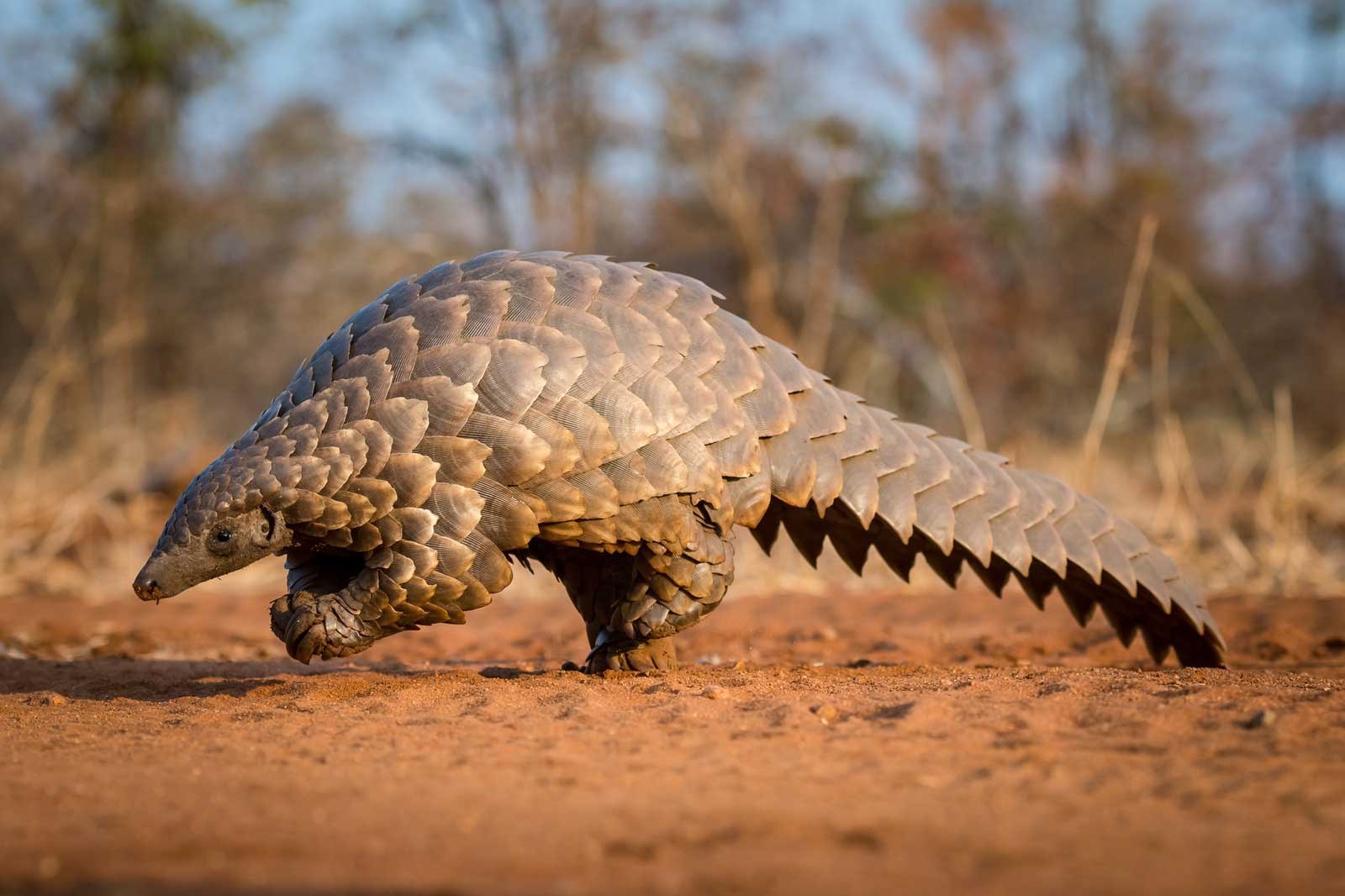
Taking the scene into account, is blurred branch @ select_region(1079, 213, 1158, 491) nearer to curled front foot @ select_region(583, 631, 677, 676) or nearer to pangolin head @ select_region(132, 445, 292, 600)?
curled front foot @ select_region(583, 631, 677, 676)

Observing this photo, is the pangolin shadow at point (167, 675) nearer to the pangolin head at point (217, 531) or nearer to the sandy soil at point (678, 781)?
the sandy soil at point (678, 781)

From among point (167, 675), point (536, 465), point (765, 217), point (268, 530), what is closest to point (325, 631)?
point (268, 530)

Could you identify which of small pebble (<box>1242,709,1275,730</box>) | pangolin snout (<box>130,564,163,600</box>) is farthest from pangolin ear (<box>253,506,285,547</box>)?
small pebble (<box>1242,709,1275,730</box>)

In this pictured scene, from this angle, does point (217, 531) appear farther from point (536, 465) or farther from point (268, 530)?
point (536, 465)

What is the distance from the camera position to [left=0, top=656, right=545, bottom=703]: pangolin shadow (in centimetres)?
438

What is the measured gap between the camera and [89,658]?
5645 mm

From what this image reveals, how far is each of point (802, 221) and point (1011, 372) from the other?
14.0ft

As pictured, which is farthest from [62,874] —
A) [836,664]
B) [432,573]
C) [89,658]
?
[89,658]

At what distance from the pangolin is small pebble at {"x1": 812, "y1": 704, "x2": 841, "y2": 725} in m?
0.83

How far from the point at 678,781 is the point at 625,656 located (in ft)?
5.53

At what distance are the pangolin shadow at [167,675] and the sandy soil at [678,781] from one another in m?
0.03

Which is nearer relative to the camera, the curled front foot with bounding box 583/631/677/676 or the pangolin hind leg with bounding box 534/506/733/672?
the pangolin hind leg with bounding box 534/506/733/672

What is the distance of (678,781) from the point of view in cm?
266

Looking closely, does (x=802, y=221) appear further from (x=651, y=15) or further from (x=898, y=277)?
(x=651, y=15)
